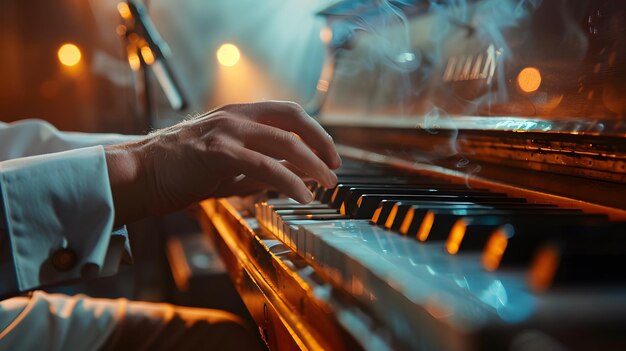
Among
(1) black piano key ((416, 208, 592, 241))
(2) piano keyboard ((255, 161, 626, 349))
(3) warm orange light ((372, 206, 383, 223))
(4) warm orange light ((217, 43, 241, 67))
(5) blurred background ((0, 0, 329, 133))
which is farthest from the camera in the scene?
(4) warm orange light ((217, 43, 241, 67))

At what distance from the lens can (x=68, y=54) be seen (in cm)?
296

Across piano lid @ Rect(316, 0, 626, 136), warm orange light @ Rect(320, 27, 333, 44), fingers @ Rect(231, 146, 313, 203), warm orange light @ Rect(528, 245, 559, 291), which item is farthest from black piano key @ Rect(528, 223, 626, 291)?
warm orange light @ Rect(320, 27, 333, 44)

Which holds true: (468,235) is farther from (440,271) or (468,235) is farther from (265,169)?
(265,169)

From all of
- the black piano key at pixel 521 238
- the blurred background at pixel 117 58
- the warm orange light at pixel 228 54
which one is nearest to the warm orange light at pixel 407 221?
the black piano key at pixel 521 238

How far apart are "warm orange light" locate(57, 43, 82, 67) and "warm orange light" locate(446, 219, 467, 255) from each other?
2841mm

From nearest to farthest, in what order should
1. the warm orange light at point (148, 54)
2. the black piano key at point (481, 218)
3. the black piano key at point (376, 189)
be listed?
the black piano key at point (481, 218)
the black piano key at point (376, 189)
the warm orange light at point (148, 54)

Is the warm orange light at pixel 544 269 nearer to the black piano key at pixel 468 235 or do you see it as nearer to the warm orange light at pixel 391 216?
the black piano key at pixel 468 235

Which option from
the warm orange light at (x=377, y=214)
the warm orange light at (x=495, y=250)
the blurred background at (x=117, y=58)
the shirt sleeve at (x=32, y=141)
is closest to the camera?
the warm orange light at (x=495, y=250)

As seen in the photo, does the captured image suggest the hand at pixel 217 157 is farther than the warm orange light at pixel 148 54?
No

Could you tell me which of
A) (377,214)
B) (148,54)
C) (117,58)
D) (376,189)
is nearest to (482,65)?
(376,189)

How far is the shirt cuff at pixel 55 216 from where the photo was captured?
750 millimetres

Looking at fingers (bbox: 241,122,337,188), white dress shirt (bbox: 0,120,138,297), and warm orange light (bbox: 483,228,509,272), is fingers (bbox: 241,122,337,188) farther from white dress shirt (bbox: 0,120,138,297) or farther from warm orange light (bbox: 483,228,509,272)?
warm orange light (bbox: 483,228,509,272)

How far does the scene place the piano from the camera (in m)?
0.40

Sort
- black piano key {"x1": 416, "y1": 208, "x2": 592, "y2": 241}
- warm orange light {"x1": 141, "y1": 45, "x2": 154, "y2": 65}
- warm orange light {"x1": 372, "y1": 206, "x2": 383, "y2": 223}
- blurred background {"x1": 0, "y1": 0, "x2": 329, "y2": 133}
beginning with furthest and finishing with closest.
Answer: blurred background {"x1": 0, "y1": 0, "x2": 329, "y2": 133}
warm orange light {"x1": 141, "y1": 45, "x2": 154, "y2": 65}
warm orange light {"x1": 372, "y1": 206, "x2": 383, "y2": 223}
black piano key {"x1": 416, "y1": 208, "x2": 592, "y2": 241}
